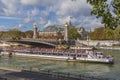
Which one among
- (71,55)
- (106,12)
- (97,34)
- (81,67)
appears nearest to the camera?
(106,12)

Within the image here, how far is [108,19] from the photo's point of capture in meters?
13.5

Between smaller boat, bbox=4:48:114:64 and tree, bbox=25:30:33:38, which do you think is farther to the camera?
tree, bbox=25:30:33:38

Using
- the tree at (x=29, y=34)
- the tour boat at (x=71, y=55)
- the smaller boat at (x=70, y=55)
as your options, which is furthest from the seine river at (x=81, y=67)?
the tree at (x=29, y=34)

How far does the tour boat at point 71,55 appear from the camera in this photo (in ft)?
189

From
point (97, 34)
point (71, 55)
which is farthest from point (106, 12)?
point (97, 34)

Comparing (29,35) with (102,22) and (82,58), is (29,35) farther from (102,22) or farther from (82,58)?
(102,22)

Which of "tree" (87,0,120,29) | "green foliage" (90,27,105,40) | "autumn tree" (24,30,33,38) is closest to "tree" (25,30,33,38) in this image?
"autumn tree" (24,30,33,38)

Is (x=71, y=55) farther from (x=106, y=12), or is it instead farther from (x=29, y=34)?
(x=29, y=34)

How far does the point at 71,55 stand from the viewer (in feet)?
209

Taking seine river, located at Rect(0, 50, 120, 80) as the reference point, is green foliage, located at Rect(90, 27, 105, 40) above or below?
above

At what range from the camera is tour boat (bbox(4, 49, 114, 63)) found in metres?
57.7

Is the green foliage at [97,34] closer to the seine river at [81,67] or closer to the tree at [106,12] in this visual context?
the seine river at [81,67]

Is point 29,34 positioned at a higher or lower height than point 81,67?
higher

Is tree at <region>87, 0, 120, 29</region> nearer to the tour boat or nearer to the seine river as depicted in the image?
the seine river
